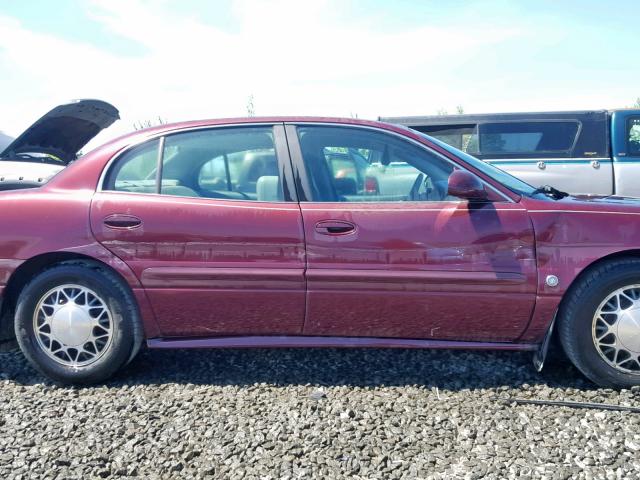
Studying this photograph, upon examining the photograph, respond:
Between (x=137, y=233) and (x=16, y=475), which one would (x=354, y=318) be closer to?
(x=137, y=233)

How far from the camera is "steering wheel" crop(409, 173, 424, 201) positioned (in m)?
3.10

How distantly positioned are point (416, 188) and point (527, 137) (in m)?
5.05

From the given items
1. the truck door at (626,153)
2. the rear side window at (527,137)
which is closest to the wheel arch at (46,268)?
the rear side window at (527,137)

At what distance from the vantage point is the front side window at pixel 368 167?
123 inches

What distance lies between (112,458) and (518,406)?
1.98 meters

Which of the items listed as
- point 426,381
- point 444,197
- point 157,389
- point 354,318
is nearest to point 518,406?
point 426,381

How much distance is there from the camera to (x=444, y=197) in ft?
10.1

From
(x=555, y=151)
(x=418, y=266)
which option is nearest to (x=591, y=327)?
(x=418, y=266)

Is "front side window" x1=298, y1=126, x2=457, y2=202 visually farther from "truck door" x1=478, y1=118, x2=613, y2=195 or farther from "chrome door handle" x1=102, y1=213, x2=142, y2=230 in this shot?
"truck door" x1=478, y1=118, x2=613, y2=195

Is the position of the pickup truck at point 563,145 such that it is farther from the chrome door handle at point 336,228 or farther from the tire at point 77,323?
the tire at point 77,323

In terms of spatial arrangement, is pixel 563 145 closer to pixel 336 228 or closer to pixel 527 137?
pixel 527 137

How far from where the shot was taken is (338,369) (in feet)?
10.8

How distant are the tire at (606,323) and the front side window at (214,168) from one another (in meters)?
1.74

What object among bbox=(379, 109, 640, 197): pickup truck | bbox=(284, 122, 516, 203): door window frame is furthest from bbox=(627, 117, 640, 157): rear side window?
bbox=(284, 122, 516, 203): door window frame
